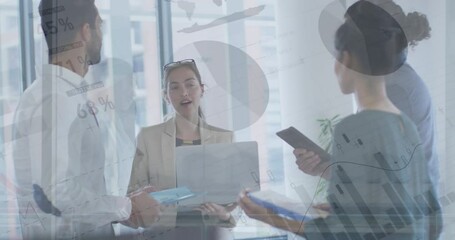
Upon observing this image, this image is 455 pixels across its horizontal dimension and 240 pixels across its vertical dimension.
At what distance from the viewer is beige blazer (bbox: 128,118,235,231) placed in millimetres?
1872

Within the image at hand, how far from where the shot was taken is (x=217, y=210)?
1.85m

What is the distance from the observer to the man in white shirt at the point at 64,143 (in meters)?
1.97

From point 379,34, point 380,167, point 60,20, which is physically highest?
point 60,20

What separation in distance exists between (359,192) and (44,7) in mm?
1137

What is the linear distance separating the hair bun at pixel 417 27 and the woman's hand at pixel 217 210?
2.31 feet

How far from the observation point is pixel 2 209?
6.89 ft

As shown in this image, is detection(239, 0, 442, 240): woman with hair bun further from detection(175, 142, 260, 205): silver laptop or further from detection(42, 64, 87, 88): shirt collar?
detection(42, 64, 87, 88): shirt collar

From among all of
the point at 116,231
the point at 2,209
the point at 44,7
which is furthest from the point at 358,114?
the point at 2,209

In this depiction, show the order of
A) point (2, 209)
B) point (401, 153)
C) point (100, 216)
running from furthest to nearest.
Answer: point (2, 209) → point (100, 216) → point (401, 153)

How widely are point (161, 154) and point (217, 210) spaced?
235 mm

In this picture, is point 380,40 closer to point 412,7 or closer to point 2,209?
point 412,7
